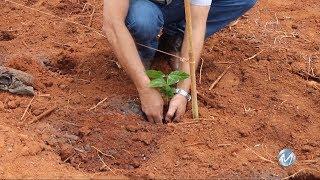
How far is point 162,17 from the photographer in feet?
9.77

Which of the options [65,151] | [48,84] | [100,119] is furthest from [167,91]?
[48,84]

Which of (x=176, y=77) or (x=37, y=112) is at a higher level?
(x=176, y=77)

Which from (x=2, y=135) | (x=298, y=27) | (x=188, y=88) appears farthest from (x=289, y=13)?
(x=2, y=135)

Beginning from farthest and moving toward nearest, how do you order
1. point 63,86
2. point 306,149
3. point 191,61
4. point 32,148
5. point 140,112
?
1. point 63,86
2. point 140,112
3. point 306,149
4. point 191,61
5. point 32,148

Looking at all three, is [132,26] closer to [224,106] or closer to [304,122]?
[224,106]

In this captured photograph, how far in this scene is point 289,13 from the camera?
4004mm

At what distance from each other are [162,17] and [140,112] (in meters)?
0.53

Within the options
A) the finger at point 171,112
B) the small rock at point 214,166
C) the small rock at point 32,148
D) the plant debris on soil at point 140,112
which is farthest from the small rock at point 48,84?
the small rock at point 214,166

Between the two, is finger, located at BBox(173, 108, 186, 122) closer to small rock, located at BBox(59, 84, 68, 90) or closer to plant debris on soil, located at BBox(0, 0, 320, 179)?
plant debris on soil, located at BBox(0, 0, 320, 179)

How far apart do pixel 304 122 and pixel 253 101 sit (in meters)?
0.28

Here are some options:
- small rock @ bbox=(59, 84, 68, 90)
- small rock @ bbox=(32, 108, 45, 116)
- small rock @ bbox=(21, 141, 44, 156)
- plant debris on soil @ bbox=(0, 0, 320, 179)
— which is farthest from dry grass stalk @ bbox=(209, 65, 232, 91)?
small rock @ bbox=(21, 141, 44, 156)

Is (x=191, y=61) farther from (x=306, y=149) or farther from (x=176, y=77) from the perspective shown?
(x=306, y=149)

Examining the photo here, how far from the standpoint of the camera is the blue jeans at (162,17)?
9.29ft

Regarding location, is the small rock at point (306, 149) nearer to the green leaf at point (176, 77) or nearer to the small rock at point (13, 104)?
the green leaf at point (176, 77)
